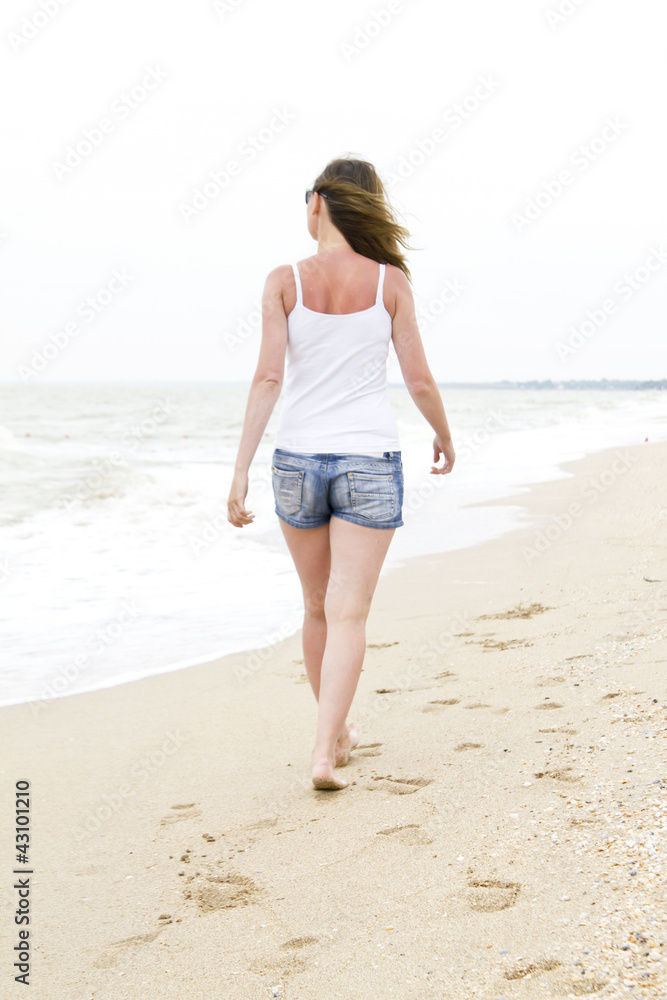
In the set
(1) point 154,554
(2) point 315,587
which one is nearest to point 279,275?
(2) point 315,587

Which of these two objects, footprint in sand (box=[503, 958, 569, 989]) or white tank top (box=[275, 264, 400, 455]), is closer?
footprint in sand (box=[503, 958, 569, 989])

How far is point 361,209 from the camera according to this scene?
2.41 m

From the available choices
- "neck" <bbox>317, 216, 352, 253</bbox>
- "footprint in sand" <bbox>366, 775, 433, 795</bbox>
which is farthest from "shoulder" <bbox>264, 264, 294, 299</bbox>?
"footprint in sand" <bbox>366, 775, 433, 795</bbox>

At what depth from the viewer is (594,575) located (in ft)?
16.3

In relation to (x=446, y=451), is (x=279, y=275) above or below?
above

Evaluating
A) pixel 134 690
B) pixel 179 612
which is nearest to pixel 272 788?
pixel 134 690

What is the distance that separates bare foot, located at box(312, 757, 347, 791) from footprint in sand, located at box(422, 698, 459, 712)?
2.45ft

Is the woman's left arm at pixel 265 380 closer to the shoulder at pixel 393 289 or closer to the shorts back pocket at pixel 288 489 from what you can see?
the shorts back pocket at pixel 288 489

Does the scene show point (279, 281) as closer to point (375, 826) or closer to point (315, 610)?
point (315, 610)

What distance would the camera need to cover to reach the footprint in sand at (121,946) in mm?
1728

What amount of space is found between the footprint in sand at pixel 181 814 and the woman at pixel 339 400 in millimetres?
407

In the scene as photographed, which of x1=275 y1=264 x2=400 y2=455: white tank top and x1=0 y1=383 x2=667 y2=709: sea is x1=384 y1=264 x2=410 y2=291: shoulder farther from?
x1=0 y1=383 x2=667 y2=709: sea
